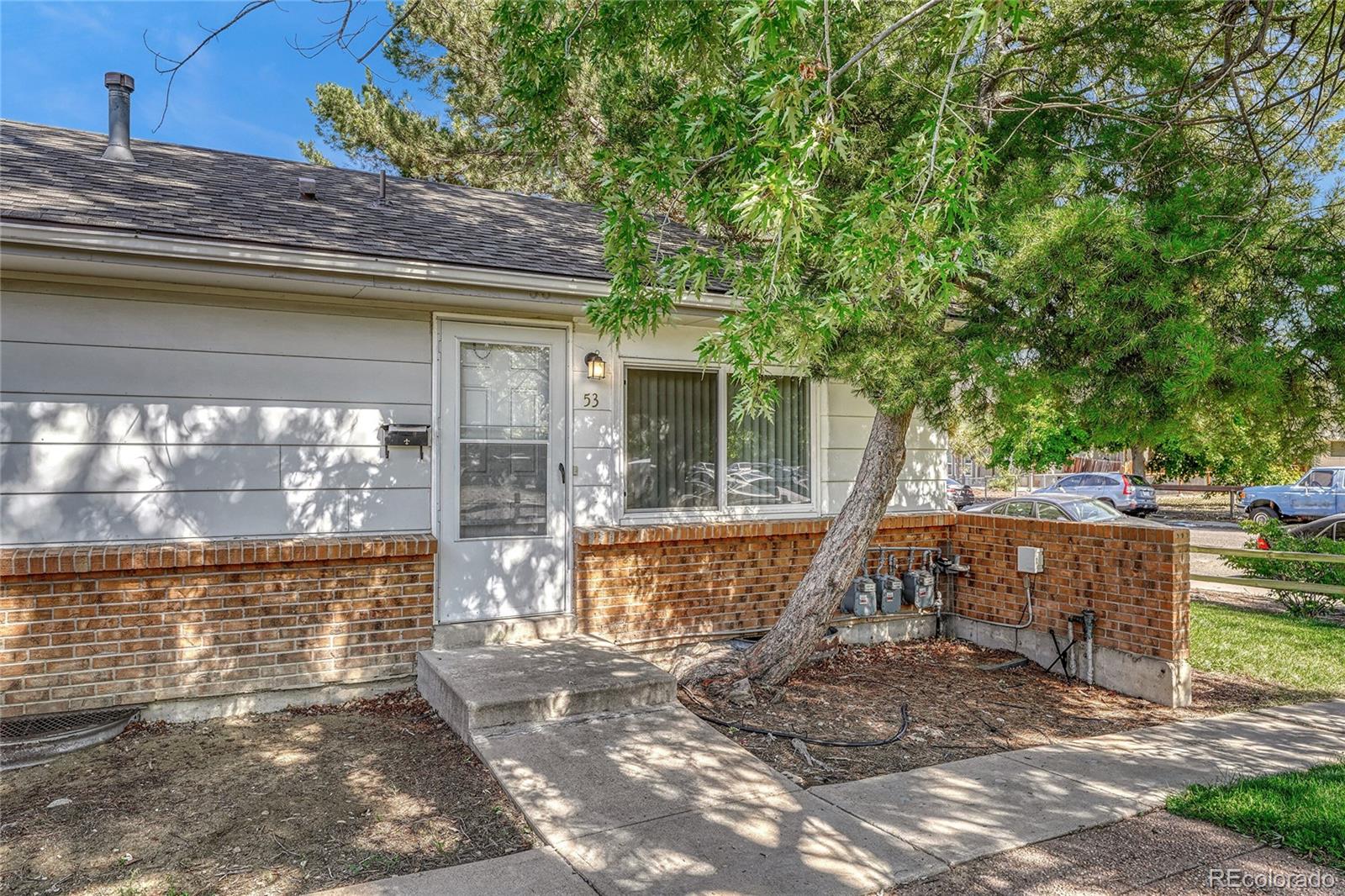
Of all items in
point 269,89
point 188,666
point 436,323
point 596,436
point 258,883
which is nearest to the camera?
point 258,883

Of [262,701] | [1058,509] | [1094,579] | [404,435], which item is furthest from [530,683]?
[1058,509]

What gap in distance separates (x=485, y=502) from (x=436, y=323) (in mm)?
1344

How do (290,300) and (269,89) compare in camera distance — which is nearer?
(290,300)

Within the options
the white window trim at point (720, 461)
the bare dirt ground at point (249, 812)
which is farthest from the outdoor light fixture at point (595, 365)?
the bare dirt ground at point (249, 812)

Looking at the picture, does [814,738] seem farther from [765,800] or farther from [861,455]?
[861,455]

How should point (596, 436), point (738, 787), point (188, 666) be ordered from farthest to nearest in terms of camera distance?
point (596, 436)
point (188, 666)
point (738, 787)

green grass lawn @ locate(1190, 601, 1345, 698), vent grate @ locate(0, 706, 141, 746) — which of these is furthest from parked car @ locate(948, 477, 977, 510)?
vent grate @ locate(0, 706, 141, 746)

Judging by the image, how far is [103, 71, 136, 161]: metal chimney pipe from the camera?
577 cm

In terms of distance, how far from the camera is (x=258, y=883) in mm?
2764

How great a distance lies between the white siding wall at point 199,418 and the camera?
428 centimetres

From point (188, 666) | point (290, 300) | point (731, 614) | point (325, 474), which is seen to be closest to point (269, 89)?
point (290, 300)

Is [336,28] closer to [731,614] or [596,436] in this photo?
[596,436]

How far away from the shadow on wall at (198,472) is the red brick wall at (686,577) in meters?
1.38

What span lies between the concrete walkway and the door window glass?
145 centimetres
